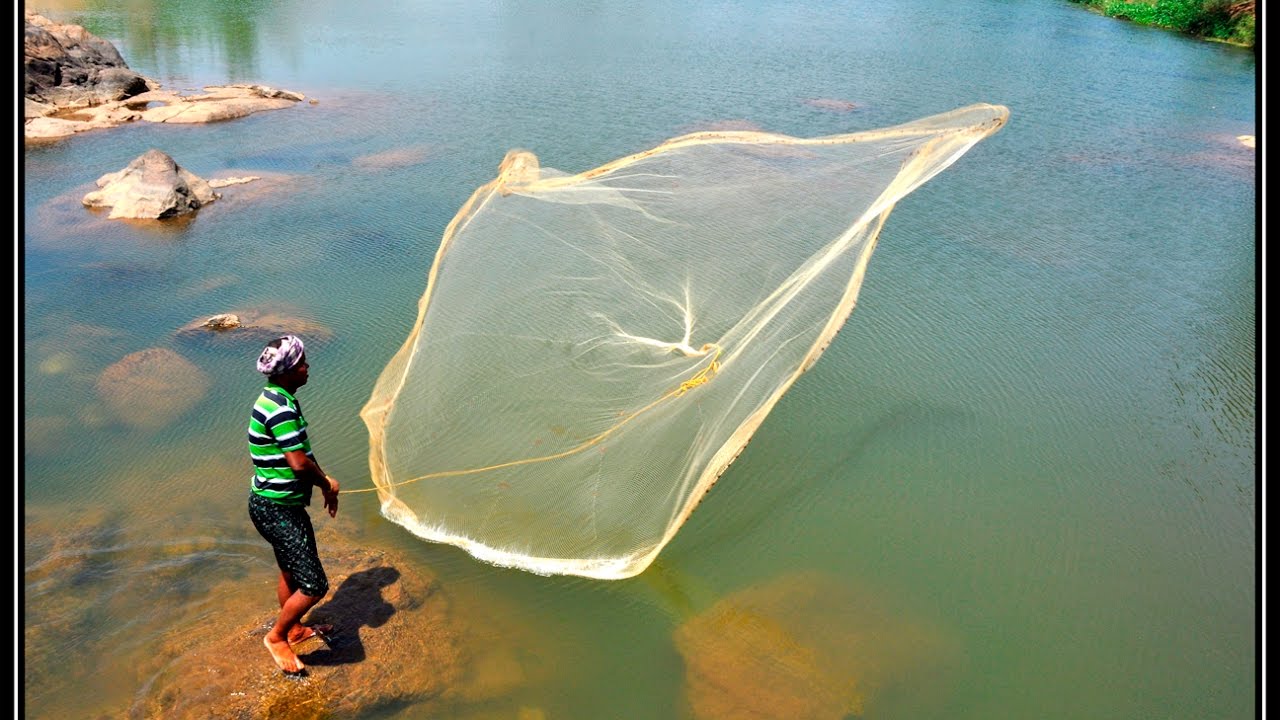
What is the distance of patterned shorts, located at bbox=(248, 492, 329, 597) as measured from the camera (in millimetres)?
3432

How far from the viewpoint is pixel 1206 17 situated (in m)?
17.9

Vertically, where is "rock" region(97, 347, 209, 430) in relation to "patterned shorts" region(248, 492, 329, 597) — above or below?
below

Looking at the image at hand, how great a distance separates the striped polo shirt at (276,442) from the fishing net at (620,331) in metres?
1.14

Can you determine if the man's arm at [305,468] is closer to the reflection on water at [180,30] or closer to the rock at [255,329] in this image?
the rock at [255,329]

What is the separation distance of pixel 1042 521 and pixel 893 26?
14.4 meters

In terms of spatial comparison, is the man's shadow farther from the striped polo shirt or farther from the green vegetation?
the green vegetation

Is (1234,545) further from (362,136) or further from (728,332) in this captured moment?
(362,136)

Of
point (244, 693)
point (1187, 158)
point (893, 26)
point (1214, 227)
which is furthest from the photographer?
point (893, 26)

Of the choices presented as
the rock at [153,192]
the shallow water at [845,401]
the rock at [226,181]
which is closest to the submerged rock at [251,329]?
the shallow water at [845,401]

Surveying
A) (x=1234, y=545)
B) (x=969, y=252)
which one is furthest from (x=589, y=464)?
(x=969, y=252)

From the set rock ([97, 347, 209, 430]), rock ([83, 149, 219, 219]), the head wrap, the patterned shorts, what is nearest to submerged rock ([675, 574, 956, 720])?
the patterned shorts

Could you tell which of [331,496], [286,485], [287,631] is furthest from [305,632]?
[286,485]

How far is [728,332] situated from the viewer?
15.1 ft

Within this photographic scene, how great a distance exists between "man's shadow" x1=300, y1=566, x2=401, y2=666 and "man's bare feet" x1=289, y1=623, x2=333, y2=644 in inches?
1.1
